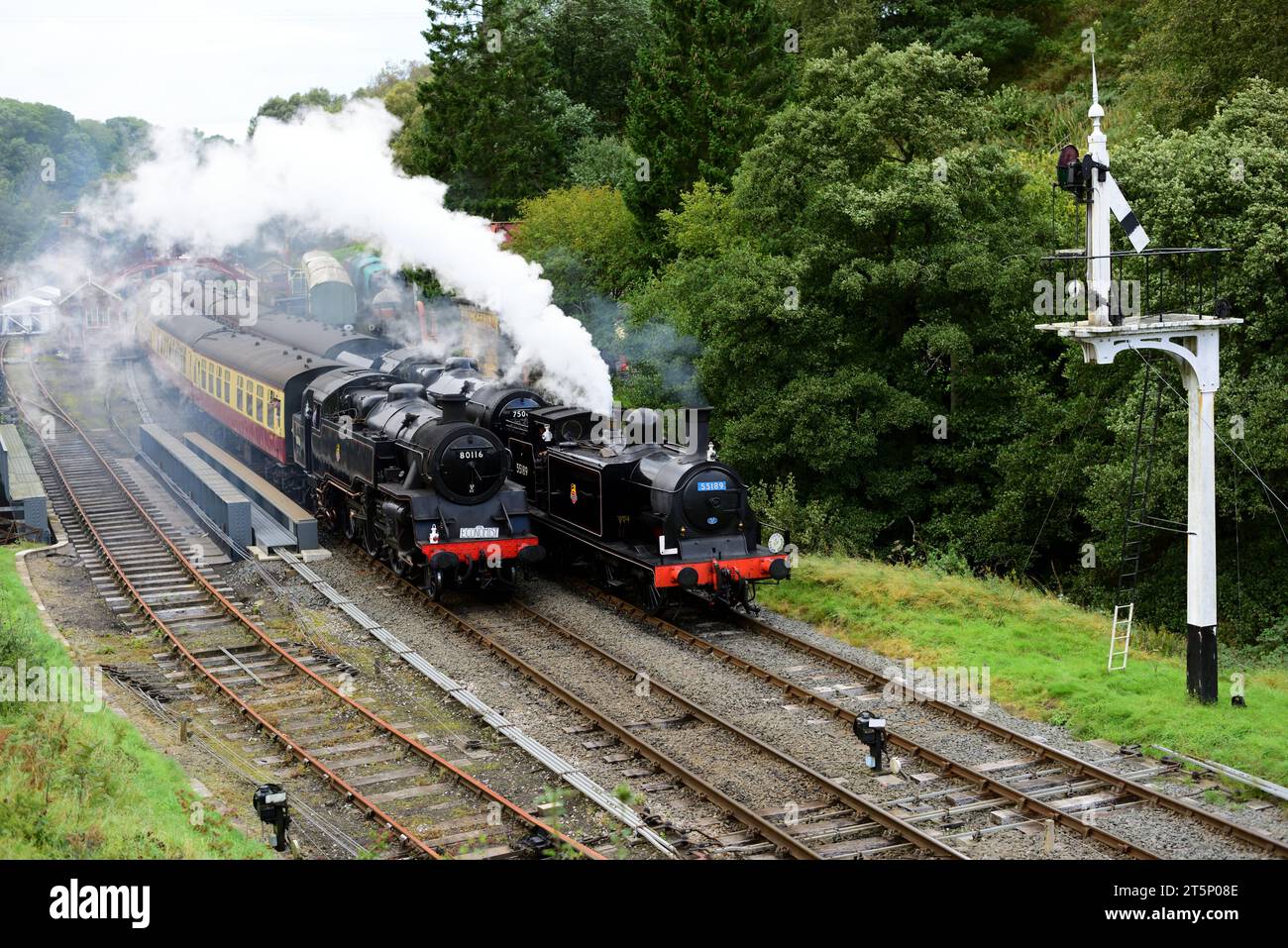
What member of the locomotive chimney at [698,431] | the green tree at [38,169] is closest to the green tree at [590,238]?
the locomotive chimney at [698,431]

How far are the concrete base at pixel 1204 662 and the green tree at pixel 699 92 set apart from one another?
→ 81.3 feet

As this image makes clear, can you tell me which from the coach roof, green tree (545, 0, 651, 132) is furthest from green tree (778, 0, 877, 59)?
the coach roof

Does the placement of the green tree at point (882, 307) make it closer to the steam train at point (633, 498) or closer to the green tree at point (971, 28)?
the steam train at point (633, 498)

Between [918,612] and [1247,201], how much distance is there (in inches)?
351

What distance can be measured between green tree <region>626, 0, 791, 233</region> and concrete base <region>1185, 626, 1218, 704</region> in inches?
976

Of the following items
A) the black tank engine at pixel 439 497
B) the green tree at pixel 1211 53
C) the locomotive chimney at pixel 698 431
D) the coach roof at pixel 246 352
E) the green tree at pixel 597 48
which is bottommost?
the black tank engine at pixel 439 497

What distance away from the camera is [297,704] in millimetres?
15789

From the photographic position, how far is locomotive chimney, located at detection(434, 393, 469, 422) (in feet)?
67.1

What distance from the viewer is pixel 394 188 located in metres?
25.1

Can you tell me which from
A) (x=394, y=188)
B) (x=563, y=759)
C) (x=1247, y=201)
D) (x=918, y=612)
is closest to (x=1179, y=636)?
(x=918, y=612)

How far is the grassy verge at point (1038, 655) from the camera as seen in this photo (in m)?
Result: 13.6

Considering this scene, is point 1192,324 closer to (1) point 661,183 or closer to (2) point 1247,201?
(2) point 1247,201

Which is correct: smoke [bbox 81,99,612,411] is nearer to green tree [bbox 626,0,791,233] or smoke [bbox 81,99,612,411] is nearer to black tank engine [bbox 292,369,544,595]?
black tank engine [bbox 292,369,544,595]

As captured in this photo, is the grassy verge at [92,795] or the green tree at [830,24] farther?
the green tree at [830,24]
